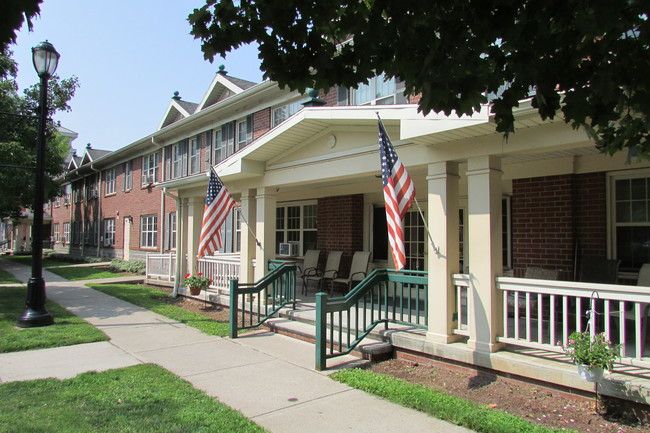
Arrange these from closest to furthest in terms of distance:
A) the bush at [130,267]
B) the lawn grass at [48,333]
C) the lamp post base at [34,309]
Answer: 1. the lawn grass at [48,333]
2. the lamp post base at [34,309]
3. the bush at [130,267]

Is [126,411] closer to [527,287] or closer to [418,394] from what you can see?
[418,394]

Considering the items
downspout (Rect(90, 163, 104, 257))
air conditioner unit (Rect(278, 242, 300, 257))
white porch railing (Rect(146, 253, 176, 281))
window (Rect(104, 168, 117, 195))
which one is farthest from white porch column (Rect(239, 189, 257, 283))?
downspout (Rect(90, 163, 104, 257))

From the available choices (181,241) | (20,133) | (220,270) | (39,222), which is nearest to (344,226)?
(220,270)

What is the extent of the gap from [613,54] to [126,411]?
498 cm

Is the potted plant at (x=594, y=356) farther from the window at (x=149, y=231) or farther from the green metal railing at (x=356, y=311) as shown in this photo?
the window at (x=149, y=231)

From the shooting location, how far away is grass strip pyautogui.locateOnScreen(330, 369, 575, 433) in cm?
405

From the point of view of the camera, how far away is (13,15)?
1902 mm

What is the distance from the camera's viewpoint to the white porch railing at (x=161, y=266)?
1420 centimetres

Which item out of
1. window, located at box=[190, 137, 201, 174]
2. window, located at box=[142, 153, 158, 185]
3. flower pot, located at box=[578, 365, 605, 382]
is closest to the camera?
flower pot, located at box=[578, 365, 605, 382]

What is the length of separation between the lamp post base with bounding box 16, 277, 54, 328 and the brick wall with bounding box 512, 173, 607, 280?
861cm

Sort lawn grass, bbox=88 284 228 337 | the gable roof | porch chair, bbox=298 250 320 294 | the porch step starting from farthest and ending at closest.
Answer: the gable roof < porch chair, bbox=298 250 320 294 < lawn grass, bbox=88 284 228 337 < the porch step

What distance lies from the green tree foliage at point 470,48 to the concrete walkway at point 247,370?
2953 millimetres

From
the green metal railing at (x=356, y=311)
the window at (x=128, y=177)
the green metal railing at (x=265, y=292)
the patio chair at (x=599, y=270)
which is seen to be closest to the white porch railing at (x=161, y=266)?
the green metal railing at (x=265, y=292)

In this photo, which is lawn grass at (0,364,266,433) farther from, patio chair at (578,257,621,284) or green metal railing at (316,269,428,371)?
patio chair at (578,257,621,284)
